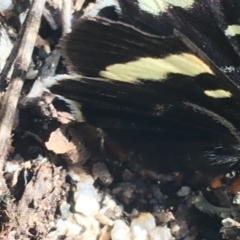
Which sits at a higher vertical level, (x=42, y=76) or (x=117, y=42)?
(x=117, y=42)

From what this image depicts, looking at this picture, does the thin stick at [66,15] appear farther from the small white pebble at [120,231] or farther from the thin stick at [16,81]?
the small white pebble at [120,231]

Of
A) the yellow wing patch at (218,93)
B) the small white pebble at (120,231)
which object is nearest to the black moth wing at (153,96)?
the yellow wing patch at (218,93)

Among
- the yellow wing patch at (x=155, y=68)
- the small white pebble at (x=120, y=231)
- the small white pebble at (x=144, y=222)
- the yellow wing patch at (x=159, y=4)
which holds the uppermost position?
the yellow wing patch at (x=159, y=4)

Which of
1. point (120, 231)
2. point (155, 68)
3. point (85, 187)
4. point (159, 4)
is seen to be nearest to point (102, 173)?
point (85, 187)

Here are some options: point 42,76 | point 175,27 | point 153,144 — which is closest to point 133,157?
point 153,144

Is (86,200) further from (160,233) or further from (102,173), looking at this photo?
(160,233)

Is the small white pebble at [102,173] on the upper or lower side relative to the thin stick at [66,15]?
lower

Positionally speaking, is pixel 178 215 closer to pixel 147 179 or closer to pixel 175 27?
pixel 147 179
